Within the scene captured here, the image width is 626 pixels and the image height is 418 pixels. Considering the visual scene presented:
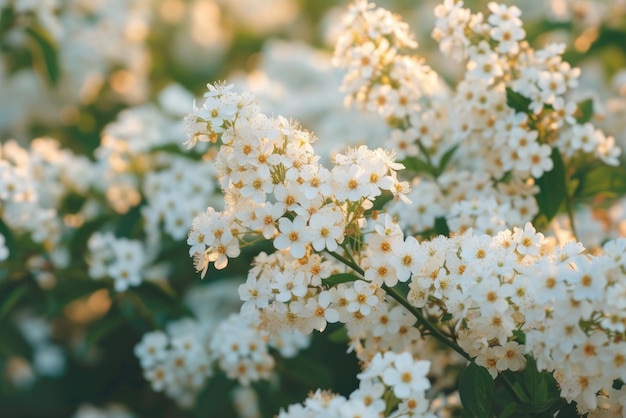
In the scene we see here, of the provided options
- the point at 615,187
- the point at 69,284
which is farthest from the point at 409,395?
the point at 69,284

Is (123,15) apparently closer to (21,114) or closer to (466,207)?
(21,114)

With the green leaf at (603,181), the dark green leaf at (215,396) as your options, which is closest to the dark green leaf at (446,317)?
the green leaf at (603,181)

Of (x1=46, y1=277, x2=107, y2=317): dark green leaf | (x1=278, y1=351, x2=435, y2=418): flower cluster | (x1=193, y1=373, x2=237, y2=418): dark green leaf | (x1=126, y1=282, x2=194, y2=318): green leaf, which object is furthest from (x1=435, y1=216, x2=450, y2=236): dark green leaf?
(x1=46, y1=277, x2=107, y2=317): dark green leaf

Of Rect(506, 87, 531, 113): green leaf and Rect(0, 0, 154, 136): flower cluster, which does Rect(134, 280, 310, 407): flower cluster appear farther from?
Rect(0, 0, 154, 136): flower cluster

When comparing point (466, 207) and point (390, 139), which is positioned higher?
point (390, 139)

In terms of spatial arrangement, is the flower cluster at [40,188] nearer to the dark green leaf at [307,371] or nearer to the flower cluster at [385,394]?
the dark green leaf at [307,371]

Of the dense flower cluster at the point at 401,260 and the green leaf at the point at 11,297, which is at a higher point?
the green leaf at the point at 11,297
